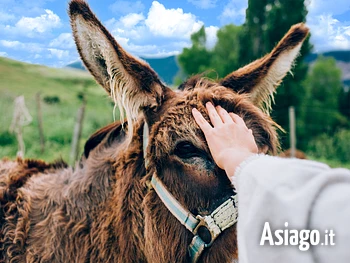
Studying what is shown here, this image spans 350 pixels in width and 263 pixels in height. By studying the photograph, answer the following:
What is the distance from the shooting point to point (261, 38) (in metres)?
20.9

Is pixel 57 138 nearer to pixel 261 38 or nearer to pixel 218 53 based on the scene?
pixel 261 38

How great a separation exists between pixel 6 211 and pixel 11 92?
17576 mm

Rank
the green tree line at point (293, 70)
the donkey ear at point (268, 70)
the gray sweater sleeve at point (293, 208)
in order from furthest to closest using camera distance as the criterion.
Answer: the green tree line at point (293, 70), the donkey ear at point (268, 70), the gray sweater sleeve at point (293, 208)

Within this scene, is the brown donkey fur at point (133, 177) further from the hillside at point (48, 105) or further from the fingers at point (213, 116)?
the hillside at point (48, 105)

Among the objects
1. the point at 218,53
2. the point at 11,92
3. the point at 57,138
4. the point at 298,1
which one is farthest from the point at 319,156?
the point at 218,53

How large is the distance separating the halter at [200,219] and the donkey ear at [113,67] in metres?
0.49

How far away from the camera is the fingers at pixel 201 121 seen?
1.84m

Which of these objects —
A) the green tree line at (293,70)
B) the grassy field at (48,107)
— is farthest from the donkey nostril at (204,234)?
the grassy field at (48,107)

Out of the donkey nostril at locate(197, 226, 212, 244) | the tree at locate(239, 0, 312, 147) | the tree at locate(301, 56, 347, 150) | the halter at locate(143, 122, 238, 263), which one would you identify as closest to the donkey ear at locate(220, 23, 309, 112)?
the halter at locate(143, 122, 238, 263)

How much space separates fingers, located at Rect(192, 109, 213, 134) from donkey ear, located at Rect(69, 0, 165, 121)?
34 cm

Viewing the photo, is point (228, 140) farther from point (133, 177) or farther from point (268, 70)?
point (268, 70)

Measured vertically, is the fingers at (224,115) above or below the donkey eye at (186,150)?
above

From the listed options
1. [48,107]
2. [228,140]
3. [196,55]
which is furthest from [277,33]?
[196,55]

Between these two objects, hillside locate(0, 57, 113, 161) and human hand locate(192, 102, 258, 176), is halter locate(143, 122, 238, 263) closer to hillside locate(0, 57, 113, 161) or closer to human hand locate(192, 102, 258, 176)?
human hand locate(192, 102, 258, 176)
